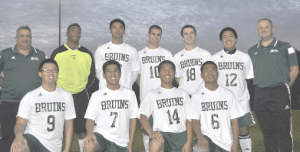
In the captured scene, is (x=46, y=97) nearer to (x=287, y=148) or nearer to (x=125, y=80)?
(x=125, y=80)

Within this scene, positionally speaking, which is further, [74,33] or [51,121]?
[74,33]

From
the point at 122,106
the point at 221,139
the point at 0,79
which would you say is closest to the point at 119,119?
the point at 122,106

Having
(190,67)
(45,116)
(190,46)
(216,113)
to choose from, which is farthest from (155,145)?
(190,46)

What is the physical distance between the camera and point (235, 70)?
610 cm

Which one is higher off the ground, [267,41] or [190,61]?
[267,41]

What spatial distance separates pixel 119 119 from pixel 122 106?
23 centimetres

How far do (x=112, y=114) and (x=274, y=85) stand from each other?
3.24 m

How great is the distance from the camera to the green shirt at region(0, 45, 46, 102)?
5974 mm

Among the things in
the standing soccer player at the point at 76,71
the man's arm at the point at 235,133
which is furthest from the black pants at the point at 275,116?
the standing soccer player at the point at 76,71

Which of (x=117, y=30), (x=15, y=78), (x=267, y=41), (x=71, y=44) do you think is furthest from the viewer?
(x=71, y=44)

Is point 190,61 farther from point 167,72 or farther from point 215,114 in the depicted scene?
point 215,114

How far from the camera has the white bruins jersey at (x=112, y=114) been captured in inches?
207

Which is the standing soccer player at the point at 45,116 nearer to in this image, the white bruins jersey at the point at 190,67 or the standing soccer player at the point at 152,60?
the standing soccer player at the point at 152,60

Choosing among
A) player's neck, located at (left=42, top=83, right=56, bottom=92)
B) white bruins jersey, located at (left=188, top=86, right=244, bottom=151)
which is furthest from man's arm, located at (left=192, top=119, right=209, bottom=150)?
player's neck, located at (left=42, top=83, right=56, bottom=92)
